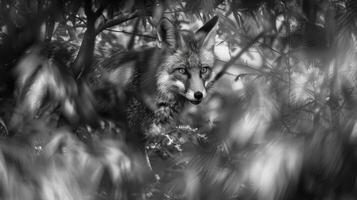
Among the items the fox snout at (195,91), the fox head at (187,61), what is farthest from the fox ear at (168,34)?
the fox snout at (195,91)

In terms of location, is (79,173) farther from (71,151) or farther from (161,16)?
(161,16)

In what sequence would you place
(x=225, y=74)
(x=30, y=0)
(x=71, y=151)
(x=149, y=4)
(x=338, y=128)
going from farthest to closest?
(x=225, y=74), (x=149, y=4), (x=30, y=0), (x=71, y=151), (x=338, y=128)

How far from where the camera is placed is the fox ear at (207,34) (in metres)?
1.31

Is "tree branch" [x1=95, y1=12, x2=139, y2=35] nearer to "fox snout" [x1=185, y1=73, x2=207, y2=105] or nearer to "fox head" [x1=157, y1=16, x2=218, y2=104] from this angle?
"fox head" [x1=157, y1=16, x2=218, y2=104]

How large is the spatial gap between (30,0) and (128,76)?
15.9 inches

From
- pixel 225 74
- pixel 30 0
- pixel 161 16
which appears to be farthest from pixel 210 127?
pixel 30 0

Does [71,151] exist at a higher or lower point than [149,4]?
lower

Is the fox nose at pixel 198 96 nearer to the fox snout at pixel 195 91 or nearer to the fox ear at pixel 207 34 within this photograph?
the fox snout at pixel 195 91

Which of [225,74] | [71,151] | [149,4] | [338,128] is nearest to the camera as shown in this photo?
[338,128]

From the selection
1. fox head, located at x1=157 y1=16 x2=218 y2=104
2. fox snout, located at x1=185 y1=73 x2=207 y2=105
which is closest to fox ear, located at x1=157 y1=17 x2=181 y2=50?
fox head, located at x1=157 y1=16 x2=218 y2=104

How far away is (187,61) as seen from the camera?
145cm

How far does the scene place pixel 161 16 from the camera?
4.09 feet

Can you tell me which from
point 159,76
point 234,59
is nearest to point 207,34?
point 234,59

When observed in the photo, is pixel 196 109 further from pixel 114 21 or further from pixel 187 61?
pixel 114 21
